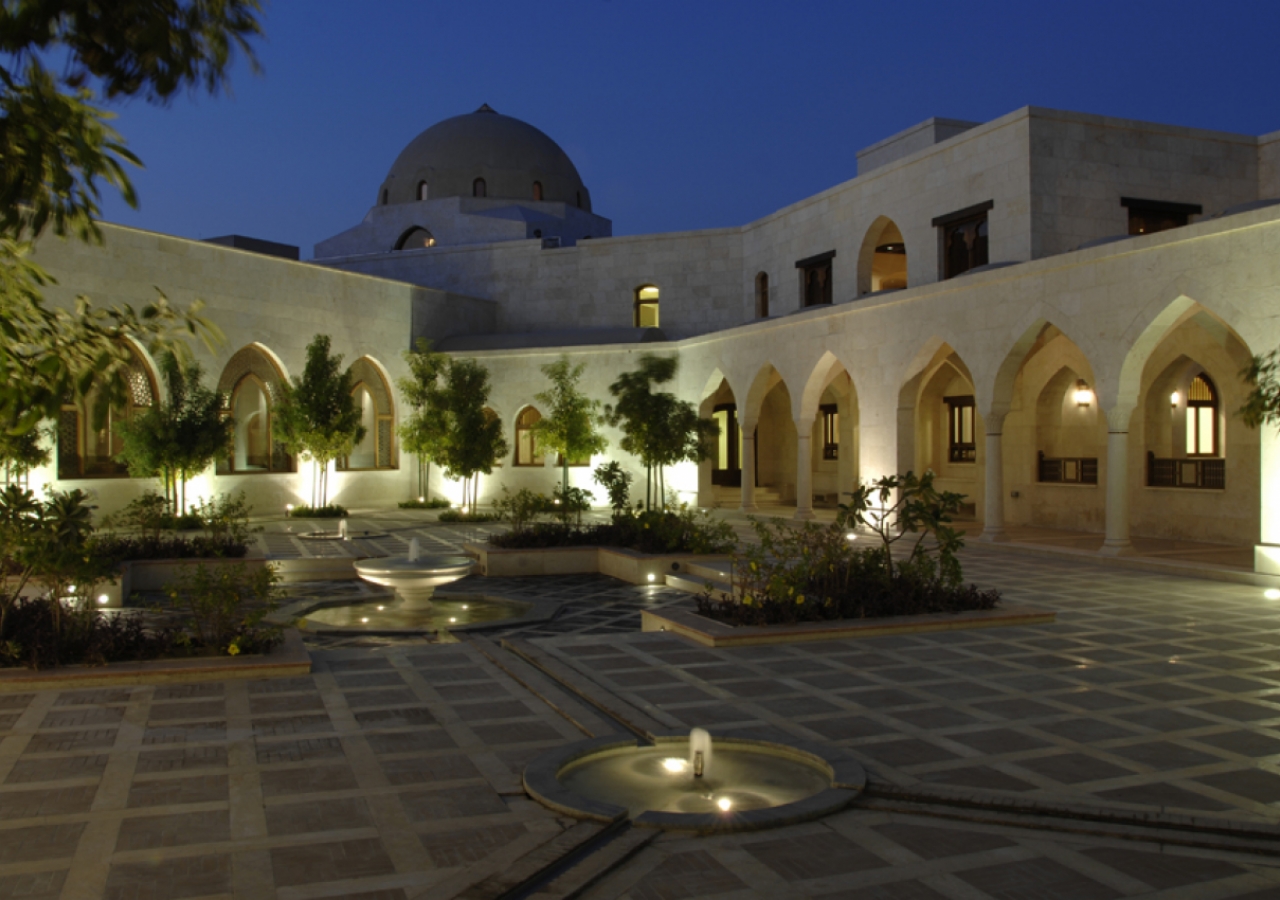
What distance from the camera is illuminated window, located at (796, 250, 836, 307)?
24206 mm

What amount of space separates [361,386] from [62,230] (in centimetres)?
2264

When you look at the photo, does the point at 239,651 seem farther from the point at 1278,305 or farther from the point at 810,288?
the point at 810,288

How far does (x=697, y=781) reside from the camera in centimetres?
502

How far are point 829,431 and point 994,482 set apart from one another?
35.5 ft

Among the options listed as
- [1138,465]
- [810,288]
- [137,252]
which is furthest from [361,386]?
[1138,465]

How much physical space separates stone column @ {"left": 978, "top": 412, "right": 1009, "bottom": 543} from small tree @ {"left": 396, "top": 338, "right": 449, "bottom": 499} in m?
11.6

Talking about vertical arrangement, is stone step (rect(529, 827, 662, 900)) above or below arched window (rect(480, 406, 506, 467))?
below

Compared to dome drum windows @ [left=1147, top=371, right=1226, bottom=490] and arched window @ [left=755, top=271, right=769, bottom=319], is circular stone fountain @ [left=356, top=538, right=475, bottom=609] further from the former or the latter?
arched window @ [left=755, top=271, right=769, bottom=319]

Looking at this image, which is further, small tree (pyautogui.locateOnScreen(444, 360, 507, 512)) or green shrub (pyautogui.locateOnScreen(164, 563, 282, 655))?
small tree (pyautogui.locateOnScreen(444, 360, 507, 512))

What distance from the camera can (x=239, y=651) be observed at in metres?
7.29

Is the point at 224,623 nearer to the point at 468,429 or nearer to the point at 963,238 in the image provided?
the point at 468,429

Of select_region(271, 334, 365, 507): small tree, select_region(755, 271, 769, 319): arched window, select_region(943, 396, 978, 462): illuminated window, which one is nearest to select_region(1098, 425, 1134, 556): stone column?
select_region(943, 396, 978, 462): illuminated window

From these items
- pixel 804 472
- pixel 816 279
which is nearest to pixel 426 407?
pixel 804 472

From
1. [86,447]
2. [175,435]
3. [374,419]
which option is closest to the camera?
[175,435]
